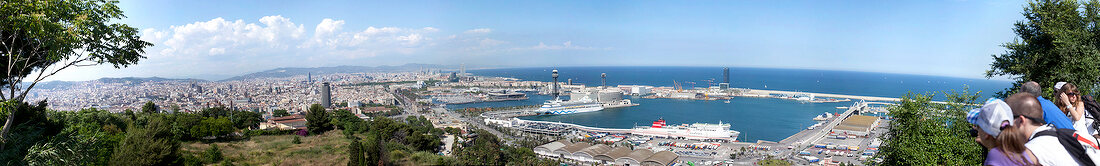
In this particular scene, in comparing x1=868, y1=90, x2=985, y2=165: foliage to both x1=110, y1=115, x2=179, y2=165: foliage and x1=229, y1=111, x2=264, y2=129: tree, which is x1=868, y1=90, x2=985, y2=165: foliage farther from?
x1=229, y1=111, x2=264, y2=129: tree

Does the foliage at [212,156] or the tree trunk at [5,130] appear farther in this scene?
the foliage at [212,156]

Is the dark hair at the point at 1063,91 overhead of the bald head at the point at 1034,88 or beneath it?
beneath

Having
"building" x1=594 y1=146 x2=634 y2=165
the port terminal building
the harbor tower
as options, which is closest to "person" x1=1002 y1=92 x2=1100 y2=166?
the port terminal building

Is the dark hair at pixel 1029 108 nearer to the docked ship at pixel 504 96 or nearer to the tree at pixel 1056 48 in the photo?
the tree at pixel 1056 48

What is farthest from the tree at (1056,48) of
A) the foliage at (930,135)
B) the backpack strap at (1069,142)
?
the backpack strap at (1069,142)

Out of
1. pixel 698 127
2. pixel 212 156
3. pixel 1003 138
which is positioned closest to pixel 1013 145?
pixel 1003 138

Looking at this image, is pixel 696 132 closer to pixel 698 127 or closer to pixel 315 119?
pixel 698 127
